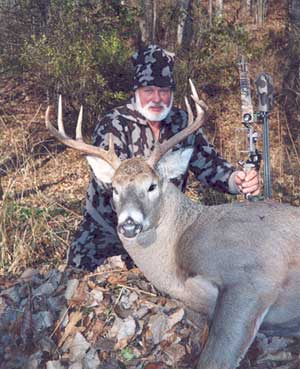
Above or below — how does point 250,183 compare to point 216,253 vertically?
above

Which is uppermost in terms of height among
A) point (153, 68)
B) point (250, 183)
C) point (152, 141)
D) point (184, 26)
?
point (184, 26)

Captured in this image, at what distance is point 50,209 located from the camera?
689cm

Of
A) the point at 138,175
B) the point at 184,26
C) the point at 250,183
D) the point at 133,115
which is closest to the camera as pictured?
the point at 138,175

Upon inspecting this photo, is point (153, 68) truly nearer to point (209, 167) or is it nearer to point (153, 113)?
point (153, 113)

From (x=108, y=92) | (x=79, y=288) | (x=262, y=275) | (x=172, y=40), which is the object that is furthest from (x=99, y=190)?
(x=172, y=40)

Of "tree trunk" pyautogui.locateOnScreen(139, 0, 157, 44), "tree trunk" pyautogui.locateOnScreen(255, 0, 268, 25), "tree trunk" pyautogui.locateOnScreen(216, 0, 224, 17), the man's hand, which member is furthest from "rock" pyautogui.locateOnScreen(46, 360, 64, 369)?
"tree trunk" pyautogui.locateOnScreen(255, 0, 268, 25)

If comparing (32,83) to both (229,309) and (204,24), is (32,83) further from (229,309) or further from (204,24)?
(229,309)

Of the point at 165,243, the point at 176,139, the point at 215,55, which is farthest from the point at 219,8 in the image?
the point at 165,243

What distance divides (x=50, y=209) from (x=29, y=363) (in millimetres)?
2972

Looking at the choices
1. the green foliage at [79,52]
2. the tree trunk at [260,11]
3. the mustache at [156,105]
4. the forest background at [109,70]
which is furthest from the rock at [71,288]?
the tree trunk at [260,11]

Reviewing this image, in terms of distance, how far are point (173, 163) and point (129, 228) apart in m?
0.81

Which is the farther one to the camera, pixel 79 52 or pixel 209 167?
pixel 79 52

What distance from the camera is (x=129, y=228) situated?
3.84 meters

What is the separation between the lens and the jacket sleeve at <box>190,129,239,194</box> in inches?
217
